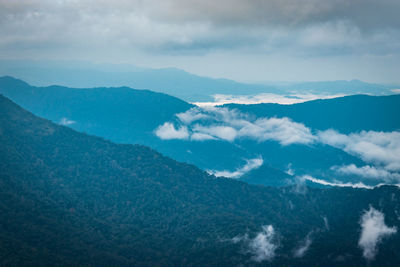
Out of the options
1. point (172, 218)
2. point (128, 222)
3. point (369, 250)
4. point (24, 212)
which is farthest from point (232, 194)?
A: point (24, 212)

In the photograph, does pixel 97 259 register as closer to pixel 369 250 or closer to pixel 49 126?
pixel 369 250

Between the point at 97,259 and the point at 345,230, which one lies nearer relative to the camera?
the point at 97,259

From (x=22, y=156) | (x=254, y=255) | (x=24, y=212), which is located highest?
(x=22, y=156)

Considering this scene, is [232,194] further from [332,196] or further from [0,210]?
[0,210]

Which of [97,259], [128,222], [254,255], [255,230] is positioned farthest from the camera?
[128,222]

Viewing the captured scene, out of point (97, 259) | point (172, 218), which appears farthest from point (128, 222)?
point (97, 259)

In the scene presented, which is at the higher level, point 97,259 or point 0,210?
point 0,210

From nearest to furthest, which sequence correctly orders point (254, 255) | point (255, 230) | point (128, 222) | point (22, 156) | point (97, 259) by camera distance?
point (97, 259)
point (254, 255)
point (255, 230)
point (128, 222)
point (22, 156)
